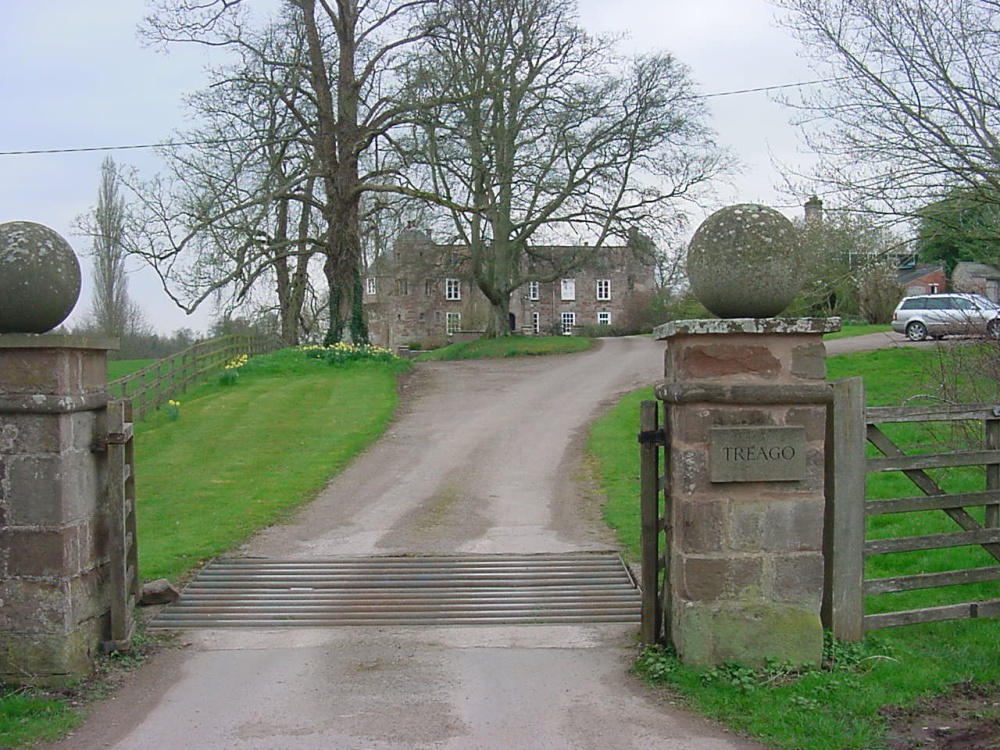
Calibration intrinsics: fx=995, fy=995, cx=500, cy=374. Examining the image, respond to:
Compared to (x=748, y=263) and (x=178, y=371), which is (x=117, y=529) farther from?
(x=178, y=371)

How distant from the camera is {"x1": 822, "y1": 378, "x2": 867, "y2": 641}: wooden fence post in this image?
Answer: 19.6 ft

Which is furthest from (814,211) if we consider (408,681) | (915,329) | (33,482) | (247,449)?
(915,329)

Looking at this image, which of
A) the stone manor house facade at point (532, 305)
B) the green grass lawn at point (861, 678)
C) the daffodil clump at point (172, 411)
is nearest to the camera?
the green grass lawn at point (861, 678)

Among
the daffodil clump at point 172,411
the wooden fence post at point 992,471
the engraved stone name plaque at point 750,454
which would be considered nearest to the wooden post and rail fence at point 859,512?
the wooden fence post at point 992,471

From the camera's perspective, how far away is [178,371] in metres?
22.9

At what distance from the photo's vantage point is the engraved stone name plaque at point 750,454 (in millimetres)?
5703

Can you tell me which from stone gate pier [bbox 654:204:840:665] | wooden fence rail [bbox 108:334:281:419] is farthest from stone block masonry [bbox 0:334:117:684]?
wooden fence rail [bbox 108:334:281:419]

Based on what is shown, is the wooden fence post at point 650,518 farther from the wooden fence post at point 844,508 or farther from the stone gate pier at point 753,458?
the wooden fence post at point 844,508

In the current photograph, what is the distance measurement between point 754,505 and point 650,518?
0.75 metres

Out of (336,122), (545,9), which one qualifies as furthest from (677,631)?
(545,9)

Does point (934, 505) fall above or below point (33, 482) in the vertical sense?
below

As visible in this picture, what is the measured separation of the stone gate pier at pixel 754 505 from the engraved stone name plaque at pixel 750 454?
0.01 metres

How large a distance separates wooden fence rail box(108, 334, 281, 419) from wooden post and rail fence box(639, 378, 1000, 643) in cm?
1220

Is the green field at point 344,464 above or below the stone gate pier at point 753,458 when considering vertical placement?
below
